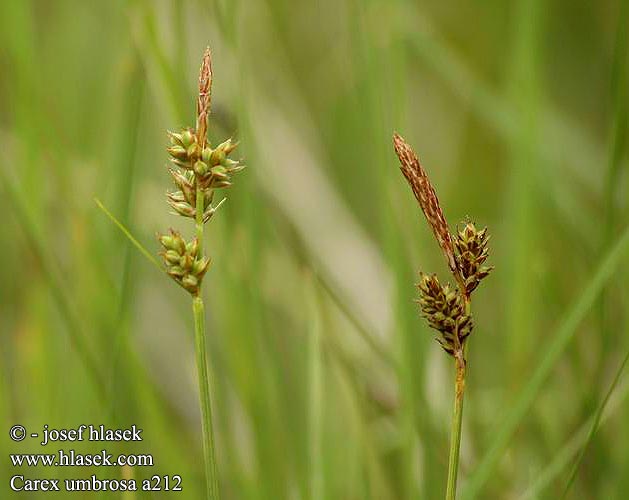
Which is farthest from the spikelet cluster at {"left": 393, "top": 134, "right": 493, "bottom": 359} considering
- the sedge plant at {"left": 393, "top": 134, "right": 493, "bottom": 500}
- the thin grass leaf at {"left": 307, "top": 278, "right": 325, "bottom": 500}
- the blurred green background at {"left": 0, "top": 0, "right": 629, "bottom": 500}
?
the thin grass leaf at {"left": 307, "top": 278, "right": 325, "bottom": 500}

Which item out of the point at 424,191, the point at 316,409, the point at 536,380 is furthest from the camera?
the point at 316,409

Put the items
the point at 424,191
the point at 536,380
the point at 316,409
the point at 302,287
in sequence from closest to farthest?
the point at 424,191, the point at 536,380, the point at 316,409, the point at 302,287

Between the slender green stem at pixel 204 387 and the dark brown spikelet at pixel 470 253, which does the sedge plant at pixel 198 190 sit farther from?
the dark brown spikelet at pixel 470 253

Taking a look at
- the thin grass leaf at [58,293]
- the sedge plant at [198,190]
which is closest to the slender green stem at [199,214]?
the sedge plant at [198,190]

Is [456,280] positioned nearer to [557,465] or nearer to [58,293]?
[557,465]

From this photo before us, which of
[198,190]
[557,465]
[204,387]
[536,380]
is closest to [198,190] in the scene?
[198,190]

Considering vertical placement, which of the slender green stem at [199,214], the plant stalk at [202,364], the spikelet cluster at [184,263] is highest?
the slender green stem at [199,214]
